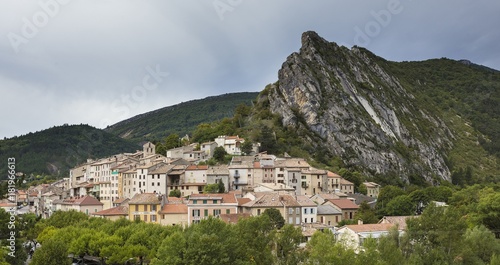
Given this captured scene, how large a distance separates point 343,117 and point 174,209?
91.2 metres

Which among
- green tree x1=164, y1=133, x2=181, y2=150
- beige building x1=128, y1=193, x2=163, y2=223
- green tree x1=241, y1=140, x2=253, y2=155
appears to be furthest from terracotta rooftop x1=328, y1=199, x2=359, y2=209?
green tree x1=164, y1=133, x2=181, y2=150

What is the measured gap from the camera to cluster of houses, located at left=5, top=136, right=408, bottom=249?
78.0 meters

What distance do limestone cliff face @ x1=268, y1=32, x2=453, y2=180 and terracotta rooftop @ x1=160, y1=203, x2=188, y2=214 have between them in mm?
71018

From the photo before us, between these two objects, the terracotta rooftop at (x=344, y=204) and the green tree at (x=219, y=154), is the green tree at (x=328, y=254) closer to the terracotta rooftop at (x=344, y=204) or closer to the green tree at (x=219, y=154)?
the terracotta rooftop at (x=344, y=204)

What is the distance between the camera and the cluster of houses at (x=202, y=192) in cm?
7800

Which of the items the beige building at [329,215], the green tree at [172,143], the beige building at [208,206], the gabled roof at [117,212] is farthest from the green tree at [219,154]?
the beige building at [208,206]

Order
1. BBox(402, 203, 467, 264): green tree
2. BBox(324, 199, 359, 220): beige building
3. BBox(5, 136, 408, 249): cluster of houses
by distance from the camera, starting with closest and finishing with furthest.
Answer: BBox(402, 203, 467, 264): green tree → BBox(5, 136, 408, 249): cluster of houses → BBox(324, 199, 359, 220): beige building

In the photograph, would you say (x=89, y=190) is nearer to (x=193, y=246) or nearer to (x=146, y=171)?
(x=146, y=171)

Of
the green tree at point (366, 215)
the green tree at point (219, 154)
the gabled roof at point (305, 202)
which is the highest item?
the green tree at point (219, 154)

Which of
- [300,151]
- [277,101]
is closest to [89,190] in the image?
[300,151]

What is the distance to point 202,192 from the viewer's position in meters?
95.7

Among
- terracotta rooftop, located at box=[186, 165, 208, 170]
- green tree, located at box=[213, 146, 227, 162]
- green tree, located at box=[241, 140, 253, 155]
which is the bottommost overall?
terracotta rooftop, located at box=[186, 165, 208, 170]

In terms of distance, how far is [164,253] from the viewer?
49.6m

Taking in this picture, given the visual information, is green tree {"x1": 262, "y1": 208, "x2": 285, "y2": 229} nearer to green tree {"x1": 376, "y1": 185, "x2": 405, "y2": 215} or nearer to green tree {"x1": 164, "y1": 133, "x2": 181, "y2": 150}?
green tree {"x1": 376, "y1": 185, "x2": 405, "y2": 215}
